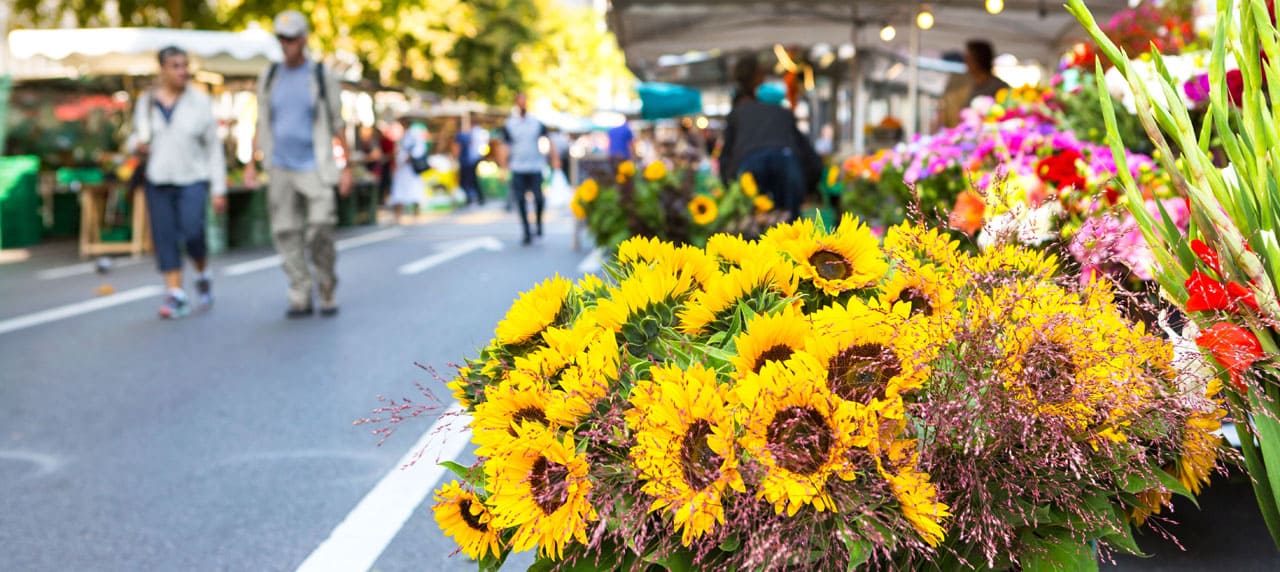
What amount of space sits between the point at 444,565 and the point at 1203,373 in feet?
8.47

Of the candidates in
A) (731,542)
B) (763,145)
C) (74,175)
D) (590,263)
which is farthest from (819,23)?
(74,175)

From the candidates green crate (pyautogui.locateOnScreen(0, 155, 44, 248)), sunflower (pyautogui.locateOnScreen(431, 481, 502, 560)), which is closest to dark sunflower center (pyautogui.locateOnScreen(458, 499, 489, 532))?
sunflower (pyautogui.locateOnScreen(431, 481, 502, 560))

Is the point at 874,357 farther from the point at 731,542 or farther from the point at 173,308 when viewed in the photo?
the point at 173,308

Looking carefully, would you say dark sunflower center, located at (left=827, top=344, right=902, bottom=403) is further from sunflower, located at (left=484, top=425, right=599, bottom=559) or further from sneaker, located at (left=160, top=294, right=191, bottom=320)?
sneaker, located at (left=160, top=294, right=191, bottom=320)

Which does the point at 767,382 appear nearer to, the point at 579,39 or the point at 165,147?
the point at 165,147

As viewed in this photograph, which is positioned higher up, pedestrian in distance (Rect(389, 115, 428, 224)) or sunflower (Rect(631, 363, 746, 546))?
sunflower (Rect(631, 363, 746, 546))

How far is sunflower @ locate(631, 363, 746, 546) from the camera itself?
4.88 feet

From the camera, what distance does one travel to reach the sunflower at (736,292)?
5.86 ft

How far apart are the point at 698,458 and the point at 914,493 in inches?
9.7

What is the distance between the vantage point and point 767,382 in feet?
4.95

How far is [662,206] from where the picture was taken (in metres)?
8.85

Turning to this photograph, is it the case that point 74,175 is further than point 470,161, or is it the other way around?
point 470,161

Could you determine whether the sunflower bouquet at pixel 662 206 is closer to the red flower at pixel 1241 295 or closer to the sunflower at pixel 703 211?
the sunflower at pixel 703 211

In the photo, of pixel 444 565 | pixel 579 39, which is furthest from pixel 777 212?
pixel 579 39
